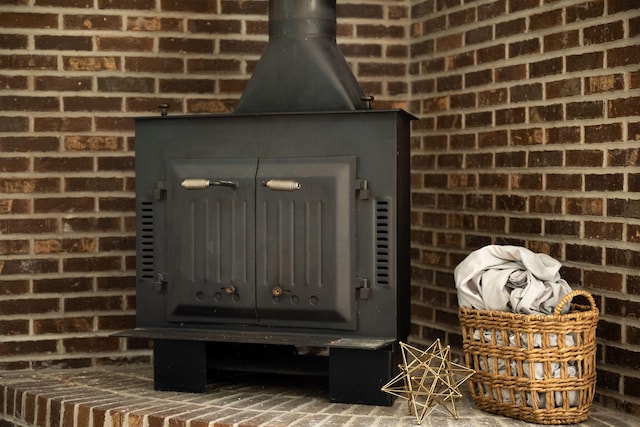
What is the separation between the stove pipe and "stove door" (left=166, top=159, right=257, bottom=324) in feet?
0.84

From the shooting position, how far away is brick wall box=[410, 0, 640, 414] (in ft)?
9.29

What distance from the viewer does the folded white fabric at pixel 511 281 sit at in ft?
9.00

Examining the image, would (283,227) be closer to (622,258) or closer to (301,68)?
(301,68)

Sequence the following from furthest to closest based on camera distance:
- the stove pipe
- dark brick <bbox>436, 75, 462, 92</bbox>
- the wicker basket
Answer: dark brick <bbox>436, 75, 462, 92</bbox>
the stove pipe
the wicker basket

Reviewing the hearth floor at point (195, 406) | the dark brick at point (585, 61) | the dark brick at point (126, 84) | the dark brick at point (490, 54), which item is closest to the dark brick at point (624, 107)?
the dark brick at point (585, 61)

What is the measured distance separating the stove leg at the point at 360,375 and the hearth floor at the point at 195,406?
0.03 m

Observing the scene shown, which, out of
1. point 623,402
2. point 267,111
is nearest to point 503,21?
point 267,111

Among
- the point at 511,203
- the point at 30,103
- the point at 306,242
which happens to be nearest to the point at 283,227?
the point at 306,242

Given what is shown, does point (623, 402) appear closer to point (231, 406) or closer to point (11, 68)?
point (231, 406)

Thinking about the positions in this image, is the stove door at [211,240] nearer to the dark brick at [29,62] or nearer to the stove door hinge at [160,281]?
the stove door hinge at [160,281]

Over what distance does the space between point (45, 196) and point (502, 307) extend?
176 cm

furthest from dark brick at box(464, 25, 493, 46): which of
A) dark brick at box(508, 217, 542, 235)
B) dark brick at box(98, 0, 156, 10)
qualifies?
dark brick at box(98, 0, 156, 10)

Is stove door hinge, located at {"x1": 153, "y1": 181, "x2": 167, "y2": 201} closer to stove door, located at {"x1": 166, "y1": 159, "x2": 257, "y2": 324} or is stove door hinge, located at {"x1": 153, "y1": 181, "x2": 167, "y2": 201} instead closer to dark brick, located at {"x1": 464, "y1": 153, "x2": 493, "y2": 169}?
stove door, located at {"x1": 166, "y1": 159, "x2": 257, "y2": 324}

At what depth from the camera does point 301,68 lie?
3.14 m
